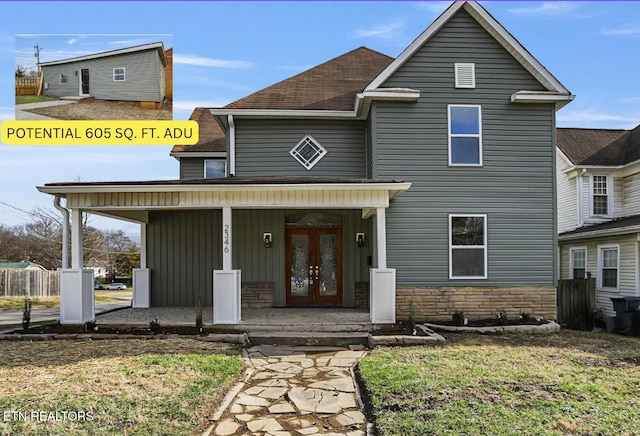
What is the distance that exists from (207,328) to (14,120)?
687 centimetres

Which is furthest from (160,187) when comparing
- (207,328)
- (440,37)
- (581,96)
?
(581,96)

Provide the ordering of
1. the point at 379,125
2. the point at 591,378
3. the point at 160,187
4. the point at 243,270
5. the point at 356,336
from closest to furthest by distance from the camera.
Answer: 1. the point at 591,378
2. the point at 356,336
3. the point at 160,187
4. the point at 379,125
5. the point at 243,270

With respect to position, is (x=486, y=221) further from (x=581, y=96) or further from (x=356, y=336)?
(x=356, y=336)

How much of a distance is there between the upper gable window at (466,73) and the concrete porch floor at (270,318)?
5.91 metres

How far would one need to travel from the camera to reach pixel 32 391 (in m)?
5.88

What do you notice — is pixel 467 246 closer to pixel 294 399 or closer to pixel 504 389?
pixel 504 389

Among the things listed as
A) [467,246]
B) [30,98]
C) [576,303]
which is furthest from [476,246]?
[30,98]

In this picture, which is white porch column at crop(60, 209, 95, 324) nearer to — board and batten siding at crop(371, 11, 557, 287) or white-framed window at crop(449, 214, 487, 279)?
board and batten siding at crop(371, 11, 557, 287)

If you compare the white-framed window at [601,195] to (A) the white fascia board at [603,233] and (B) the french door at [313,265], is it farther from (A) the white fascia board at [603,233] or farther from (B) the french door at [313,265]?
(B) the french door at [313,265]

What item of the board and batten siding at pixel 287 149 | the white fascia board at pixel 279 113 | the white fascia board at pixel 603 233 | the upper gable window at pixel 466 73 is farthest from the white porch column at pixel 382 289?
the white fascia board at pixel 603 233

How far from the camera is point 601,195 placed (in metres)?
18.1

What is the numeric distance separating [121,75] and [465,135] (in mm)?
9289

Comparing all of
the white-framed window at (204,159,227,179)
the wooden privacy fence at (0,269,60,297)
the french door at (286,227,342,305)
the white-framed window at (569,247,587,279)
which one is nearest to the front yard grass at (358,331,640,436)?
the french door at (286,227,342,305)

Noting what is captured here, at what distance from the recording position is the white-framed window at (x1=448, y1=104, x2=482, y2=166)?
12211mm
